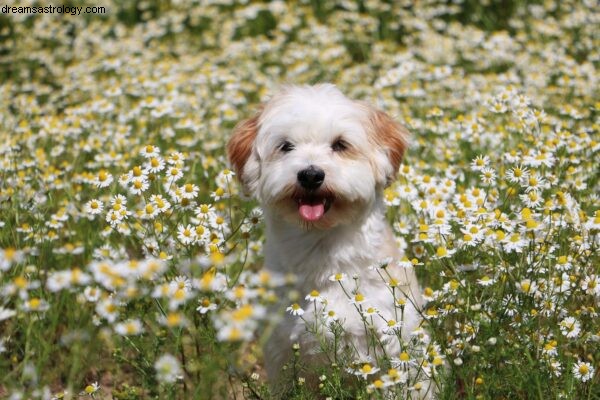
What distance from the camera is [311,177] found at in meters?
3.61

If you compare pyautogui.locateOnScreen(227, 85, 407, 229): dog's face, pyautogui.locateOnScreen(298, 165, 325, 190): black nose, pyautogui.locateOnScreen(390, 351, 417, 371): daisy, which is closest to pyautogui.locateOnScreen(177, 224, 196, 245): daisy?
pyautogui.locateOnScreen(227, 85, 407, 229): dog's face

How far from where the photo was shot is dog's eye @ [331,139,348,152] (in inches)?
152

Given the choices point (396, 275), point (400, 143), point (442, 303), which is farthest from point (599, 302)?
point (400, 143)

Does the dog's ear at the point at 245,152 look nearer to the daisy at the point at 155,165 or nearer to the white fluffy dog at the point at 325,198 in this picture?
the white fluffy dog at the point at 325,198

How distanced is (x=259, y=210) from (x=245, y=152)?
0.33 m

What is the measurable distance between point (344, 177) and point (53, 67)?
20.0ft

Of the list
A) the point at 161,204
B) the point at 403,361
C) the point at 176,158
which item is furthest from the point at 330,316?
the point at 176,158

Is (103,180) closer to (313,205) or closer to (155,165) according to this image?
(155,165)

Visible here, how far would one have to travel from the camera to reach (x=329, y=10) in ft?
32.8

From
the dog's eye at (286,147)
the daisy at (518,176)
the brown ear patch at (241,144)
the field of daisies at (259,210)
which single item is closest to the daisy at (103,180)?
the field of daisies at (259,210)

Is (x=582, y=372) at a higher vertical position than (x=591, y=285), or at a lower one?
lower

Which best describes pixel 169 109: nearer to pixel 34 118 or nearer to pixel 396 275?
pixel 34 118

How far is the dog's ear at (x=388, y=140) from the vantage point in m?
3.97

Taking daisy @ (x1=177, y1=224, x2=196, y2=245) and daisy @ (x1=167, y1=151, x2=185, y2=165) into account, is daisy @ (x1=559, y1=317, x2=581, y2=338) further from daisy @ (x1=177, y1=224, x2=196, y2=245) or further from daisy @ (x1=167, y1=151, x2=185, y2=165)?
daisy @ (x1=167, y1=151, x2=185, y2=165)
